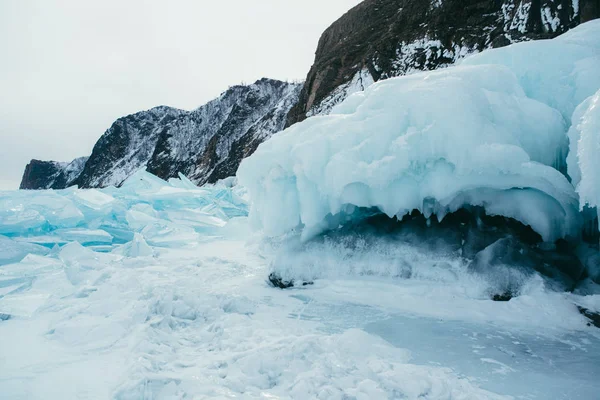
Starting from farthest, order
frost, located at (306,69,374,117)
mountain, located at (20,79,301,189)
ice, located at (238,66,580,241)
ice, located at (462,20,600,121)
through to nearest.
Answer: mountain, located at (20,79,301,189) → frost, located at (306,69,374,117) → ice, located at (462,20,600,121) → ice, located at (238,66,580,241)

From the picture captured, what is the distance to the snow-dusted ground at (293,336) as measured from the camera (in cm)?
182

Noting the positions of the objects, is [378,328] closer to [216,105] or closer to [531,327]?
[531,327]

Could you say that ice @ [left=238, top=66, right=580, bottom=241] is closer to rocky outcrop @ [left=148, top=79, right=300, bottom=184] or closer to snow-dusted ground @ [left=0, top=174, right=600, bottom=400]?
snow-dusted ground @ [left=0, top=174, right=600, bottom=400]

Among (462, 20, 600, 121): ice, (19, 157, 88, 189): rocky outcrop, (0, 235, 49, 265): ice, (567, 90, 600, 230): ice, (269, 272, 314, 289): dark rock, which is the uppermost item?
(19, 157, 88, 189): rocky outcrop

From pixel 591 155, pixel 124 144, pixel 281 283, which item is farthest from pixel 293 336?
pixel 124 144

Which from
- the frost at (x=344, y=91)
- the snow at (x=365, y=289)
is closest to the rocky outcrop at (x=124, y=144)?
the frost at (x=344, y=91)

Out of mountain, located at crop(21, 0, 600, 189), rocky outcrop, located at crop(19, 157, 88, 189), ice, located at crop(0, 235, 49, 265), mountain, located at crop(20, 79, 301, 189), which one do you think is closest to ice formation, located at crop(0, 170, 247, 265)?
ice, located at crop(0, 235, 49, 265)

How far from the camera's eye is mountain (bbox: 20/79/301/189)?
3675 cm

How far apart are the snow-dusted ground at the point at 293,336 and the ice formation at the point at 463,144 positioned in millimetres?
700

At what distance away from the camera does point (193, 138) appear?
154ft

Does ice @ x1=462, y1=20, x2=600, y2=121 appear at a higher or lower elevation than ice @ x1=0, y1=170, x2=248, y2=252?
higher

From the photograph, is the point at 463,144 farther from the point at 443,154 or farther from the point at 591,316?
the point at 591,316

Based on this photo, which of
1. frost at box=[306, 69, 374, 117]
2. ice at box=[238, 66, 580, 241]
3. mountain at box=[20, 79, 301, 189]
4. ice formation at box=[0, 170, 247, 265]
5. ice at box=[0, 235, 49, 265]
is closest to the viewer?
ice at box=[238, 66, 580, 241]

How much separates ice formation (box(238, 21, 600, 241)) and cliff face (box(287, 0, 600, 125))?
9.97 m
